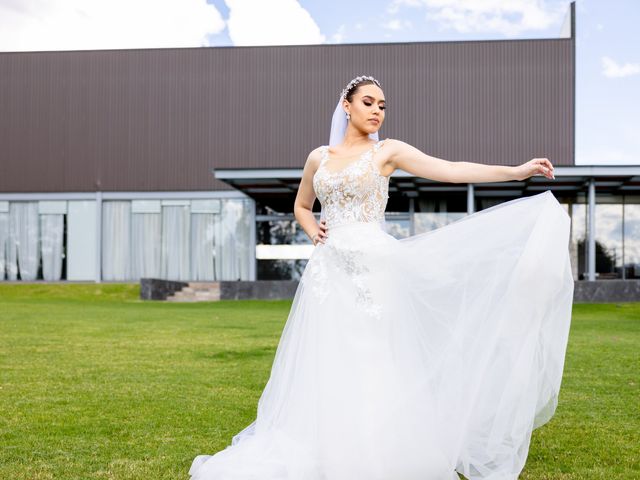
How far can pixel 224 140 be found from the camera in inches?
1423

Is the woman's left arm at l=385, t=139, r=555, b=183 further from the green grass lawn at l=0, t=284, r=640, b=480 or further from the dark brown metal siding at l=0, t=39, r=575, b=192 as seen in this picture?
the dark brown metal siding at l=0, t=39, r=575, b=192

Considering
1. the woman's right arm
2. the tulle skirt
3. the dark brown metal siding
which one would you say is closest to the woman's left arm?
the tulle skirt

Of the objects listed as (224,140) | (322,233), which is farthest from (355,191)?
(224,140)

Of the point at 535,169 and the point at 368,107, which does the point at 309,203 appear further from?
the point at 535,169

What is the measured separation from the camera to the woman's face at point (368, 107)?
4727mm

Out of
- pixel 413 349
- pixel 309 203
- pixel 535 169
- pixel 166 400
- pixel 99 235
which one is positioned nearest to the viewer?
pixel 535 169

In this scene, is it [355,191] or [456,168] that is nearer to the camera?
[456,168]

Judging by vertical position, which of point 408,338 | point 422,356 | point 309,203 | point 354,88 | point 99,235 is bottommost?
point 422,356

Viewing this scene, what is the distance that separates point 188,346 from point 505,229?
8663mm

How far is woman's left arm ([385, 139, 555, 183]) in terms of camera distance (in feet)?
14.0

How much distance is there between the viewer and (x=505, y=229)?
457 cm

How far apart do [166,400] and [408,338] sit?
373cm

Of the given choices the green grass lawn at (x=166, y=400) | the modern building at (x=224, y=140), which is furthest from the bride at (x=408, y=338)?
the modern building at (x=224, y=140)

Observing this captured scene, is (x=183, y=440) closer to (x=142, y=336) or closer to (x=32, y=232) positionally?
(x=142, y=336)
